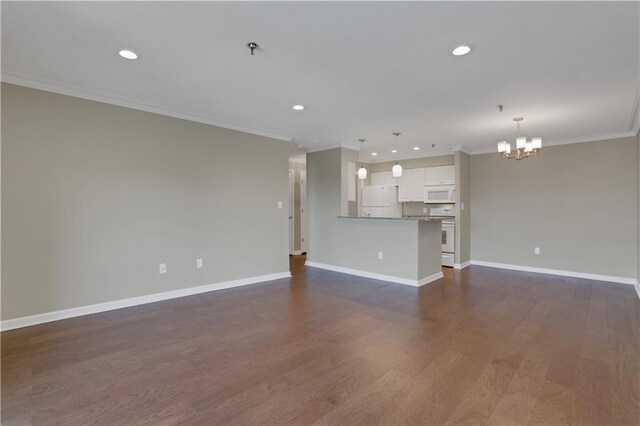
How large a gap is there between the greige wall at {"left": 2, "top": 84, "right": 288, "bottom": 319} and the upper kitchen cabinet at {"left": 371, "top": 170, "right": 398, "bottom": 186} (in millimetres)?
3898

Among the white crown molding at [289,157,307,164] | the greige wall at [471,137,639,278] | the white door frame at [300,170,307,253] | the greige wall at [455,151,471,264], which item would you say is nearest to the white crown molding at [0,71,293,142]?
the white crown molding at [289,157,307,164]

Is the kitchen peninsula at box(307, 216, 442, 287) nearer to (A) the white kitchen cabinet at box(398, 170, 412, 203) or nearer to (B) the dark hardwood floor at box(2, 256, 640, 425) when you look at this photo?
(B) the dark hardwood floor at box(2, 256, 640, 425)

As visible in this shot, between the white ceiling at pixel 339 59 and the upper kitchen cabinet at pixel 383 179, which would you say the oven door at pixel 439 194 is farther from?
the white ceiling at pixel 339 59

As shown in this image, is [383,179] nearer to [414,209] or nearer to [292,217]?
[414,209]

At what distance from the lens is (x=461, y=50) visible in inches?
96.6

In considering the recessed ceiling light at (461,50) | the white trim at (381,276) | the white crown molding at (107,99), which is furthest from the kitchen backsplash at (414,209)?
the recessed ceiling light at (461,50)

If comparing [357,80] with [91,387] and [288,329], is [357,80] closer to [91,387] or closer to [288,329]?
[288,329]

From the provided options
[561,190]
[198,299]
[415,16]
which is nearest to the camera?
[415,16]

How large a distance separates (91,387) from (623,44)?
463cm

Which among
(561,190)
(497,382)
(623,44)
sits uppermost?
(623,44)

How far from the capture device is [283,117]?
434cm

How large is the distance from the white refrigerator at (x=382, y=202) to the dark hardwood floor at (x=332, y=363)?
344cm

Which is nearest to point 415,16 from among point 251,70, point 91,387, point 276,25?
point 276,25

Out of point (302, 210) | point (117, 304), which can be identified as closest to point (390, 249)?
point (302, 210)
